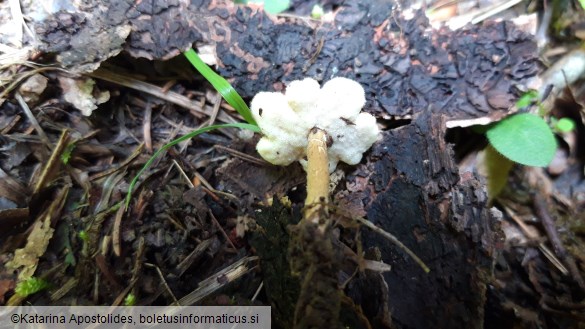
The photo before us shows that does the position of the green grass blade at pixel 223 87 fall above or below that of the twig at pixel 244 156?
above

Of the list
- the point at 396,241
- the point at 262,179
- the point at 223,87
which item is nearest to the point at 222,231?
the point at 262,179

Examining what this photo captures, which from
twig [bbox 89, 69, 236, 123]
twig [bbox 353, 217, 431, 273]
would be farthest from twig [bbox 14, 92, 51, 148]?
twig [bbox 353, 217, 431, 273]

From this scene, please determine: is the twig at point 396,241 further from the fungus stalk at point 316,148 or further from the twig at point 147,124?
the twig at point 147,124

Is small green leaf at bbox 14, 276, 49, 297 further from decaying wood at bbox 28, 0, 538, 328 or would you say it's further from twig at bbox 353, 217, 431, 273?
twig at bbox 353, 217, 431, 273

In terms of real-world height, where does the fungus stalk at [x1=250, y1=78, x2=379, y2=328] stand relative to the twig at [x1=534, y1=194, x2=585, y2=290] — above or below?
above

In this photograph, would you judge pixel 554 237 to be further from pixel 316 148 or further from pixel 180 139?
pixel 180 139

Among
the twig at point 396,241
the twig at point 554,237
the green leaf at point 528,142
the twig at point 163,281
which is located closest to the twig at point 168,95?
the twig at point 163,281
